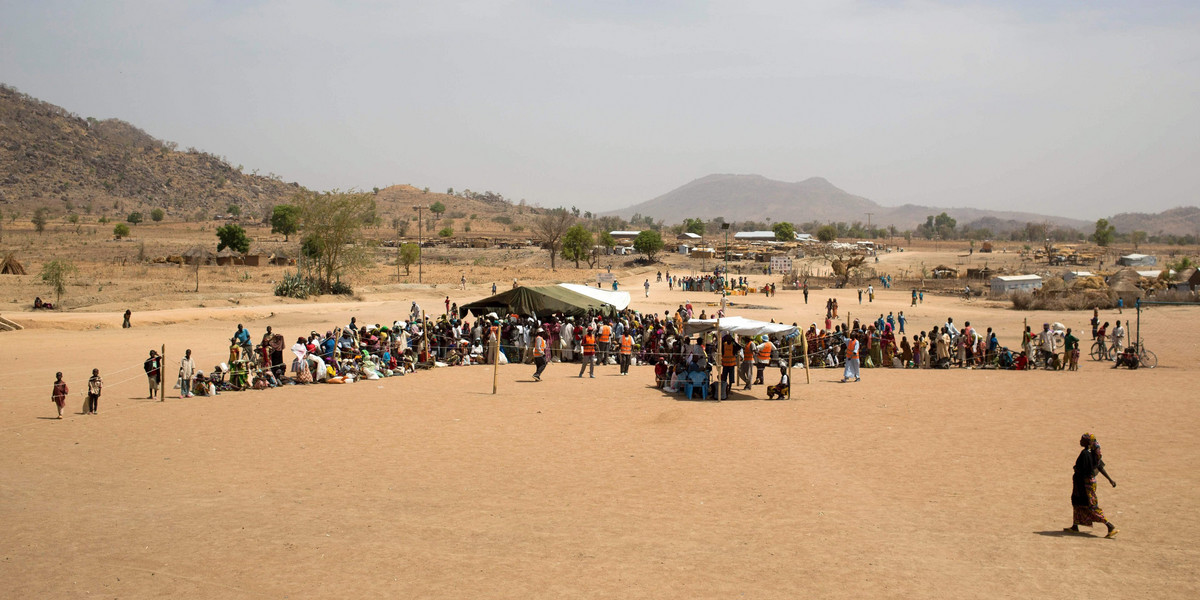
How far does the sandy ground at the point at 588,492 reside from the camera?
7.20m

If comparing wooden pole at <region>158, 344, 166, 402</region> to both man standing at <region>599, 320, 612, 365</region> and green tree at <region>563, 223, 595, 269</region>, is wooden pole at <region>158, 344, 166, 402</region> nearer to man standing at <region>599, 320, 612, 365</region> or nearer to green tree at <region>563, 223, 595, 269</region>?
man standing at <region>599, 320, 612, 365</region>

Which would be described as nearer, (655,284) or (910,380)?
(910,380)

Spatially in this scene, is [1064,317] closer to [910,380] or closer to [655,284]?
[910,380]

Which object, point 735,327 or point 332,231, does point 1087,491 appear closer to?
point 735,327

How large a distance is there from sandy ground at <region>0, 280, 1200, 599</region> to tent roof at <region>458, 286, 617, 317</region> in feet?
15.2

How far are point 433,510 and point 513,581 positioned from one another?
2202 mm

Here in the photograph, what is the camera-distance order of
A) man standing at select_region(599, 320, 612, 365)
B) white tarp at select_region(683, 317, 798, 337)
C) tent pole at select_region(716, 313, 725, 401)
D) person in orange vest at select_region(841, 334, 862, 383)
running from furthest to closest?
man standing at select_region(599, 320, 612, 365)
person in orange vest at select_region(841, 334, 862, 383)
white tarp at select_region(683, 317, 798, 337)
tent pole at select_region(716, 313, 725, 401)

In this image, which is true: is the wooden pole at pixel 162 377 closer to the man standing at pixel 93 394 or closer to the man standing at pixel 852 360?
the man standing at pixel 93 394

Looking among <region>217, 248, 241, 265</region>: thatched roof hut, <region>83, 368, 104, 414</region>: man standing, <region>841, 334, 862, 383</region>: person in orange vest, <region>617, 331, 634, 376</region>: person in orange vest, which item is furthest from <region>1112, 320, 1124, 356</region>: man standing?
<region>217, 248, 241, 265</region>: thatched roof hut

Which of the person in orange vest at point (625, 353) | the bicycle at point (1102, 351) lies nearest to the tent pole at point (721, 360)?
the person in orange vest at point (625, 353)

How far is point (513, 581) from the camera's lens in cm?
714

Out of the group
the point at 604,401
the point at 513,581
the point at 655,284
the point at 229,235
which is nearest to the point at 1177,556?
the point at 513,581

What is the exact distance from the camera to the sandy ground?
7.20 metres

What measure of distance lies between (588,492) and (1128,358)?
1775cm
